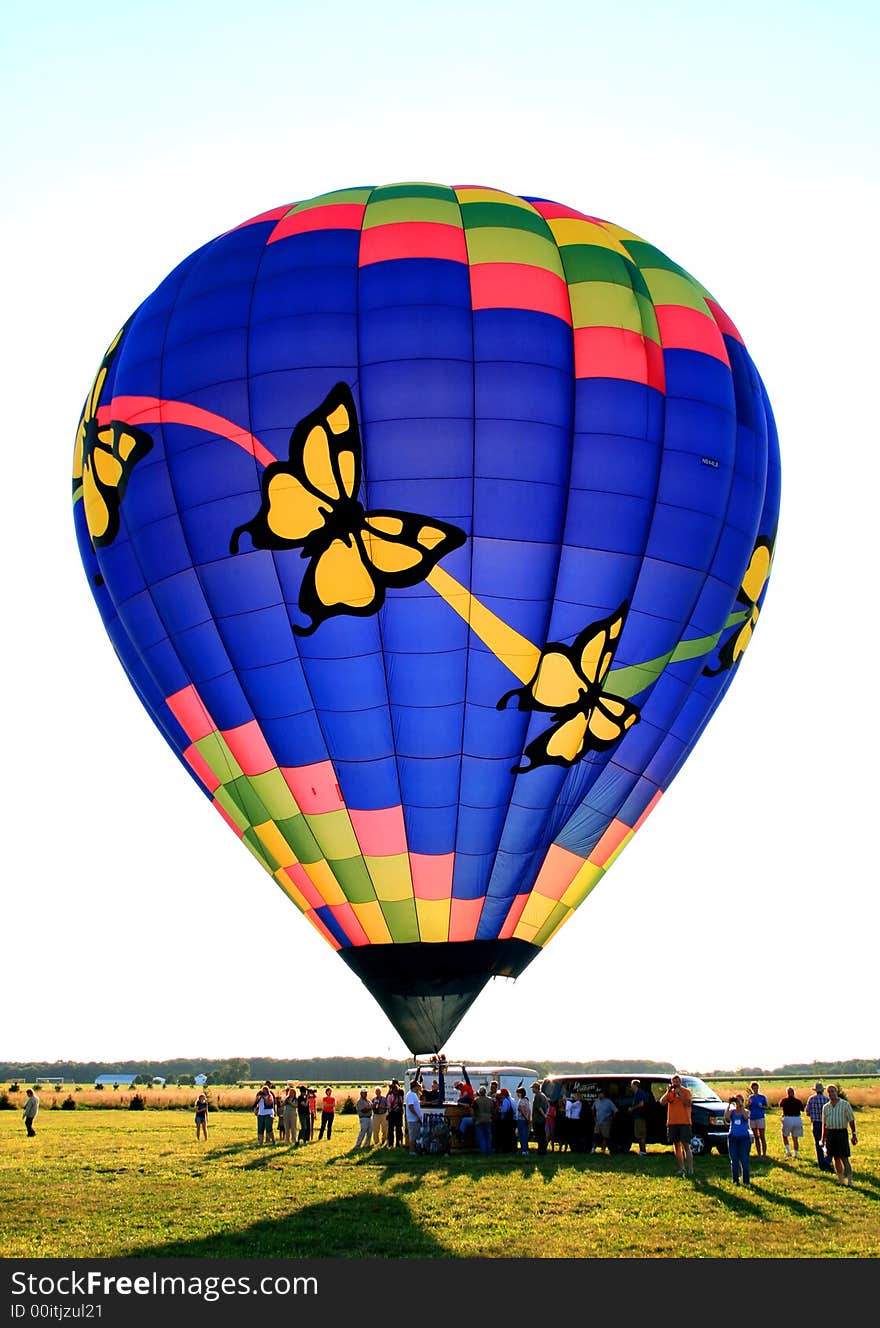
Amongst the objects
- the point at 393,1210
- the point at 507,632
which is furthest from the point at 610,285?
the point at 393,1210

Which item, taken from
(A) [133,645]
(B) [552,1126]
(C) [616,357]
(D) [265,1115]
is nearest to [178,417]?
(A) [133,645]

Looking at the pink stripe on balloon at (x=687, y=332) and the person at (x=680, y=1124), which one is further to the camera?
the pink stripe on balloon at (x=687, y=332)

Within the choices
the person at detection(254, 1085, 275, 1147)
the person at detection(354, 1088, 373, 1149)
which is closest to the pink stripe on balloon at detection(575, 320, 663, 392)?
the person at detection(354, 1088, 373, 1149)

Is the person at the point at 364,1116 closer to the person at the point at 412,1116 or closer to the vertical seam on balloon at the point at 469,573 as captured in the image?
the person at the point at 412,1116

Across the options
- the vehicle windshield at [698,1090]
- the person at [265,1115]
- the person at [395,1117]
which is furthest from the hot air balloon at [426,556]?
the person at [265,1115]

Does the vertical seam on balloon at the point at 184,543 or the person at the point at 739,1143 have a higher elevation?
the vertical seam on balloon at the point at 184,543

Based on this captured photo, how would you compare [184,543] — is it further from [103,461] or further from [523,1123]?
[523,1123]

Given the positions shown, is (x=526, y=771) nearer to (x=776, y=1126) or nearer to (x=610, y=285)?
(x=610, y=285)
